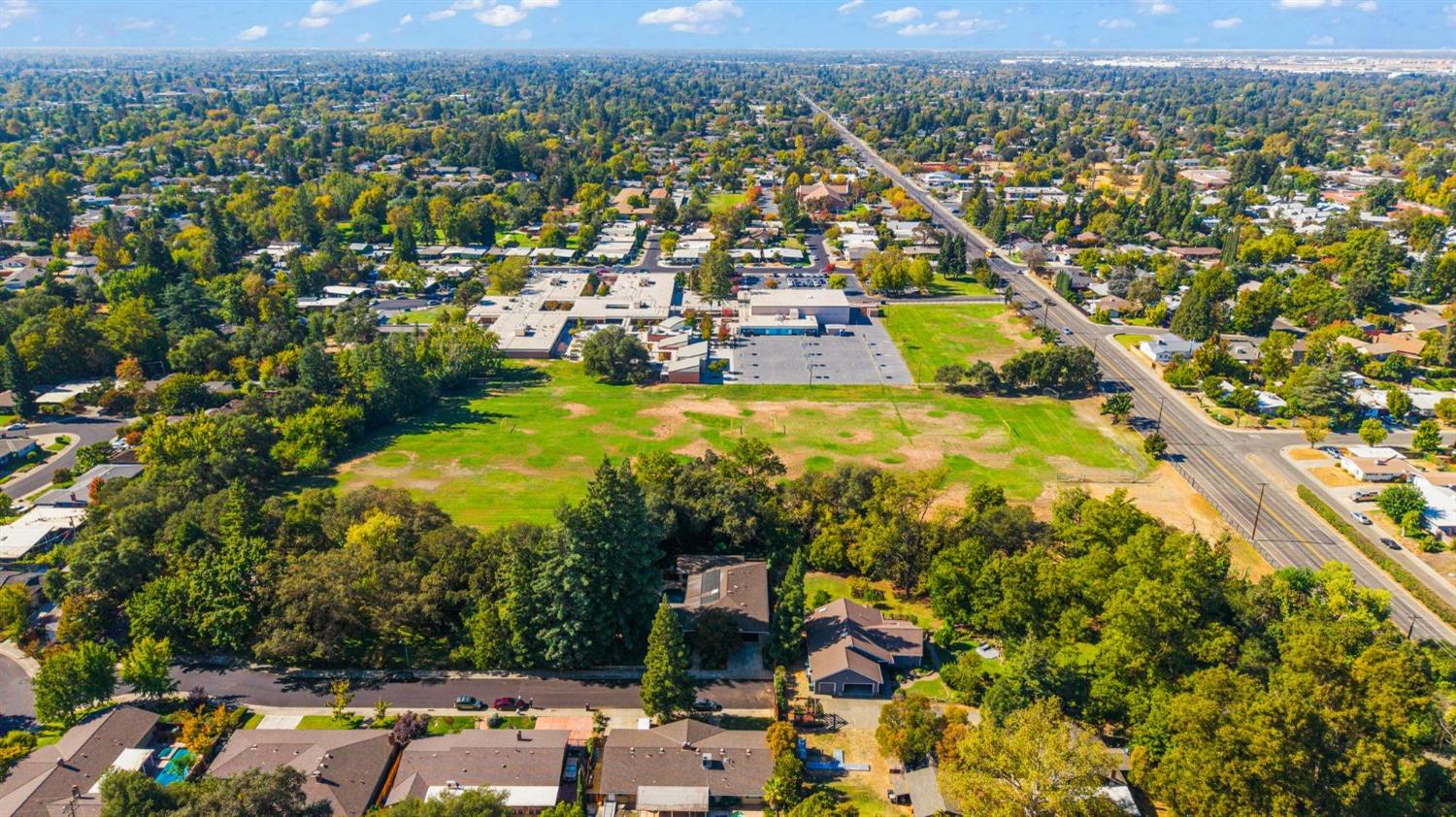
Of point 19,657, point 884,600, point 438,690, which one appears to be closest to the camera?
point 438,690

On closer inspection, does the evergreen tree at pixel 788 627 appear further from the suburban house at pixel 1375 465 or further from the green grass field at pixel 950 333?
the suburban house at pixel 1375 465

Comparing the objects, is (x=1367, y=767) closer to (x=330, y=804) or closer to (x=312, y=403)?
(x=330, y=804)

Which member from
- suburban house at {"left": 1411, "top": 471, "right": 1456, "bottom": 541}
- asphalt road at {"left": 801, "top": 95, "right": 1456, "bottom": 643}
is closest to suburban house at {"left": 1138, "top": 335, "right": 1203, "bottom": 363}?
asphalt road at {"left": 801, "top": 95, "right": 1456, "bottom": 643}

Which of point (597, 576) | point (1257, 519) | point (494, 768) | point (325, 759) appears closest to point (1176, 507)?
point (1257, 519)

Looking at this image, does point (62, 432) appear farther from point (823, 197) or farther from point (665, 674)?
point (823, 197)

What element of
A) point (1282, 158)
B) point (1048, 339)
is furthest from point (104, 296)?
point (1282, 158)

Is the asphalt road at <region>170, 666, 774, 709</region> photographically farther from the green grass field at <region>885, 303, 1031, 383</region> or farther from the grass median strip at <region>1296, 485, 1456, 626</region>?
the green grass field at <region>885, 303, 1031, 383</region>

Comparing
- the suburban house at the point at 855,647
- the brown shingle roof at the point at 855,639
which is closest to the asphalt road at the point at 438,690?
the suburban house at the point at 855,647
